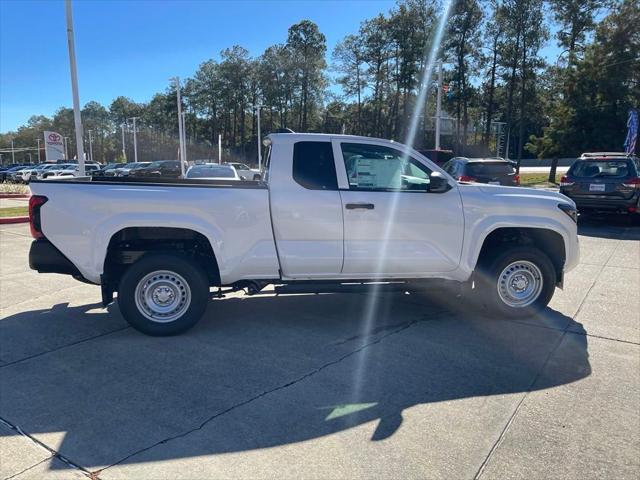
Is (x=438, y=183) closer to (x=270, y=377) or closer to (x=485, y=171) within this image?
(x=270, y=377)

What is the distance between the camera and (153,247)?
17.1 feet

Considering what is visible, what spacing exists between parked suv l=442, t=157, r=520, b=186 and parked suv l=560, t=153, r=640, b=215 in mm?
1649

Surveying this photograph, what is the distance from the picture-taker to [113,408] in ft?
12.1

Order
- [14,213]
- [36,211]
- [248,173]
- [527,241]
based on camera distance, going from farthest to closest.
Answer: [248,173] → [14,213] → [527,241] → [36,211]

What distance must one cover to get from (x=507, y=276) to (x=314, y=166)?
2509 millimetres

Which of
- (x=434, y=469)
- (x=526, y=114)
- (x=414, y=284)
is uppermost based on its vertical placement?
(x=526, y=114)

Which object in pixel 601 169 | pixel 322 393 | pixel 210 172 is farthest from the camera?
pixel 210 172

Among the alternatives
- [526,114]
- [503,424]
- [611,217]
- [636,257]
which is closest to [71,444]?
[503,424]

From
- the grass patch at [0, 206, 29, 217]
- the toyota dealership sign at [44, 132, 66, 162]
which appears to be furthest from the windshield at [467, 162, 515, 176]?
the toyota dealership sign at [44, 132, 66, 162]

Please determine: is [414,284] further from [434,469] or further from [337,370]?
[434,469]

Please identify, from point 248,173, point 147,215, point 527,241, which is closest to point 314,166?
point 147,215

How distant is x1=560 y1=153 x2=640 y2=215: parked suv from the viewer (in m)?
12.8

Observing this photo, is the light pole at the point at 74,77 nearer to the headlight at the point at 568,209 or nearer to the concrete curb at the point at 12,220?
the concrete curb at the point at 12,220

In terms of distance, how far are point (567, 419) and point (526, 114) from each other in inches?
1555
